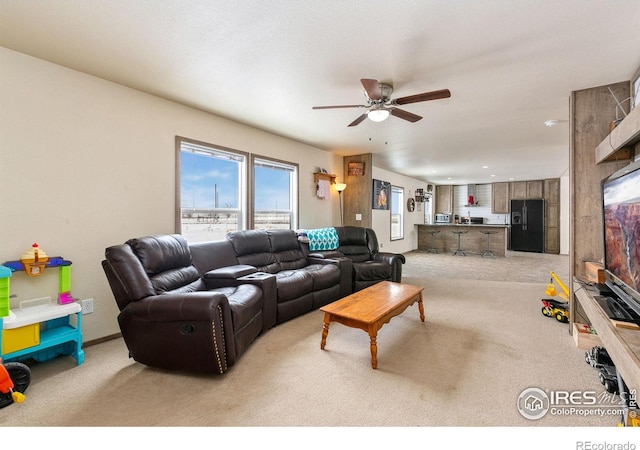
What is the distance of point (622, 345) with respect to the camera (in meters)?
1.40

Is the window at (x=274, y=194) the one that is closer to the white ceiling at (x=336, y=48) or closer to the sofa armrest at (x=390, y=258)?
the white ceiling at (x=336, y=48)

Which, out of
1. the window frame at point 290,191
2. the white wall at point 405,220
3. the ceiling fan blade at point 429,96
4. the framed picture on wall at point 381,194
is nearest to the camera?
the ceiling fan blade at point 429,96

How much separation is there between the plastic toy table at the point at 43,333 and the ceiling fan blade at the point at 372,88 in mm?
2961

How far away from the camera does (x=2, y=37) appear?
2141 millimetres

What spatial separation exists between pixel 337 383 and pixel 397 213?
7197mm

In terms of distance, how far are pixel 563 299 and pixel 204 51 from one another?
519 centimetres

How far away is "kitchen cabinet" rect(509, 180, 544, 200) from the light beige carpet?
8.14 metres

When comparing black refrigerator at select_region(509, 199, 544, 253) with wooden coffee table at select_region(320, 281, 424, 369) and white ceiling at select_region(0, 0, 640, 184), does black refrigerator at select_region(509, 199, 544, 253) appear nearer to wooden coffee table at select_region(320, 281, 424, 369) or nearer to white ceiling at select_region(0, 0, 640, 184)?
white ceiling at select_region(0, 0, 640, 184)

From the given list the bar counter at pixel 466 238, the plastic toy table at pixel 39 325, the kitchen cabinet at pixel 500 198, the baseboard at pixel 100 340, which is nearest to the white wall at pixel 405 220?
the bar counter at pixel 466 238

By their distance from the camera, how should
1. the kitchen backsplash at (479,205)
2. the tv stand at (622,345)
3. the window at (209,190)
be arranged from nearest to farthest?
the tv stand at (622,345) → the window at (209,190) → the kitchen backsplash at (479,205)

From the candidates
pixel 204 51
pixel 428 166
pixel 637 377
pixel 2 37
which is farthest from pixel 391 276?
pixel 2 37

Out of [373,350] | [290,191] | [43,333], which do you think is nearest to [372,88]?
[373,350]

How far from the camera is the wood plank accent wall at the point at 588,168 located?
9.11 ft

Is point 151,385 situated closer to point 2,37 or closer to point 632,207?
point 2,37
